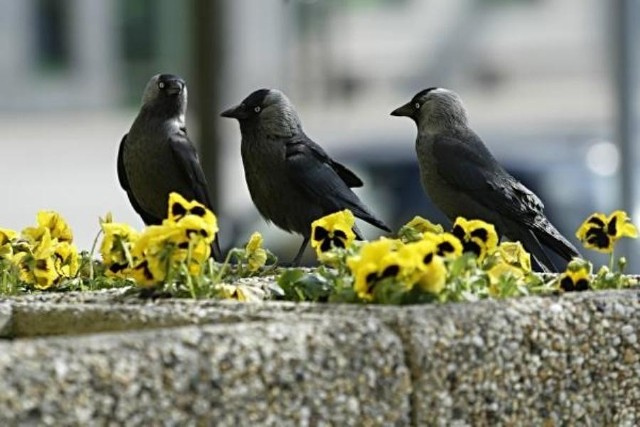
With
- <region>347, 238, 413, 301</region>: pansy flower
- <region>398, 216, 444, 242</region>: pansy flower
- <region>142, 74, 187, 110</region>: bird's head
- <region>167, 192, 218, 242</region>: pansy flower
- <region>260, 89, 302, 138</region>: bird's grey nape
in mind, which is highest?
<region>142, 74, 187, 110</region>: bird's head

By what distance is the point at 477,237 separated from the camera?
4.82 m

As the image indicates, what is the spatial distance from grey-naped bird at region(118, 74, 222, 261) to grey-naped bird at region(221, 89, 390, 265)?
0.22 meters

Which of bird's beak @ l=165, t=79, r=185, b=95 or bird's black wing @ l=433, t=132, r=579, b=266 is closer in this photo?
bird's black wing @ l=433, t=132, r=579, b=266

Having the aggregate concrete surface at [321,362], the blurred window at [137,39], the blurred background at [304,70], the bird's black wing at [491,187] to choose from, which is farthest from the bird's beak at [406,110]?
the blurred window at [137,39]

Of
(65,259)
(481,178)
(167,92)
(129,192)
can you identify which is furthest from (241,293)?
(129,192)

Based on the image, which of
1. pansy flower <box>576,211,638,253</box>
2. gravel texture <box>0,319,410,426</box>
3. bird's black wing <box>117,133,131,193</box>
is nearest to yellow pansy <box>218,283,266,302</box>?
gravel texture <box>0,319,410,426</box>

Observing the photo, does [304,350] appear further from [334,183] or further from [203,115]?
[203,115]

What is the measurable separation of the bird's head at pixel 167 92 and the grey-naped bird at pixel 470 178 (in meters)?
0.92

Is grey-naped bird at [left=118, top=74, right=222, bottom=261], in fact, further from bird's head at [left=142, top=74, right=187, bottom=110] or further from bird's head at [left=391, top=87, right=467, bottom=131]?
bird's head at [left=391, top=87, right=467, bottom=131]

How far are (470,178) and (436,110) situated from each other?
0.29m

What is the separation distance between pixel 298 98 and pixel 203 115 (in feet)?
52.8

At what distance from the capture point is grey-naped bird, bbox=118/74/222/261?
21.4 ft

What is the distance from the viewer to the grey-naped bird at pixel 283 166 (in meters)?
6.55

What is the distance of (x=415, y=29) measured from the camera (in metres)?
29.6
